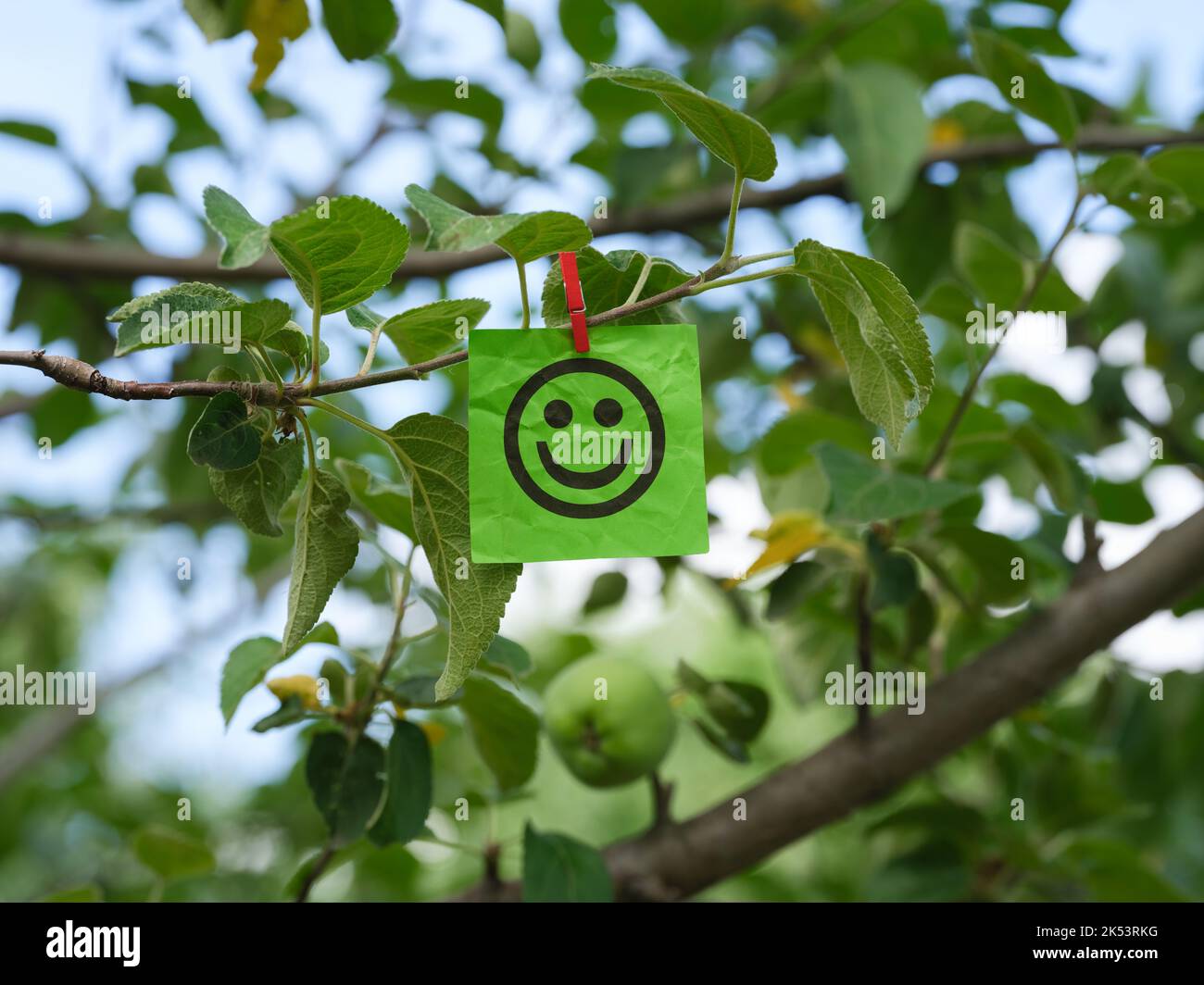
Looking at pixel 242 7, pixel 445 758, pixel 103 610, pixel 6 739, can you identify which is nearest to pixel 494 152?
pixel 242 7

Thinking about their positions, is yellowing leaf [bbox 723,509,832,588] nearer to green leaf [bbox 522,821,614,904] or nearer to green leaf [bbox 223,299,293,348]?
green leaf [bbox 522,821,614,904]

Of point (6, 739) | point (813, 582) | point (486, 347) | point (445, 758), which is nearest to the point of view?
point (486, 347)

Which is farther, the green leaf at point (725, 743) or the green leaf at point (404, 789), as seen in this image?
the green leaf at point (725, 743)

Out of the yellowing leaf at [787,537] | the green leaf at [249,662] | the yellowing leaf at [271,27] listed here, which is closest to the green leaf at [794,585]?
the yellowing leaf at [787,537]

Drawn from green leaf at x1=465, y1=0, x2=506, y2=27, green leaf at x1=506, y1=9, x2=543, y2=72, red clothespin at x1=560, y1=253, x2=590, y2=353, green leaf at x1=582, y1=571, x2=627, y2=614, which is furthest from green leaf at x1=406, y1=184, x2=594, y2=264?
green leaf at x1=506, y1=9, x2=543, y2=72

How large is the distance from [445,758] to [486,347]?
1.28 meters

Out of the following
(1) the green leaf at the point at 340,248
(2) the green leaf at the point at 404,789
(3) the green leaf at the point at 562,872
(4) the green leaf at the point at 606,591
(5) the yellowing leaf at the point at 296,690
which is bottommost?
(3) the green leaf at the point at 562,872

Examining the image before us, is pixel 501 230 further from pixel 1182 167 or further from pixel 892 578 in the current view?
pixel 1182 167

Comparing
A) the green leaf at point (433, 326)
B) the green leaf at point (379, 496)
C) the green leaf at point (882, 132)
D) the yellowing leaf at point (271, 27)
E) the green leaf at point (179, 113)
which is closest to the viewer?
the green leaf at point (433, 326)

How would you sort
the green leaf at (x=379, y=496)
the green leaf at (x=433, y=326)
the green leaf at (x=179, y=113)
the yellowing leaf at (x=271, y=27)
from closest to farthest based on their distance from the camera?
the green leaf at (x=433, y=326), the green leaf at (x=379, y=496), the yellowing leaf at (x=271, y=27), the green leaf at (x=179, y=113)

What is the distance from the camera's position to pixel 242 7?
73 cm

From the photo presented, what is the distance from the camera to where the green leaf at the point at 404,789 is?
693mm

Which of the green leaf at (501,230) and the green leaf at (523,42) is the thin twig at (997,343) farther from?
the green leaf at (523,42)
